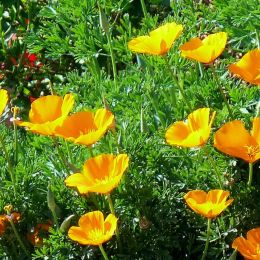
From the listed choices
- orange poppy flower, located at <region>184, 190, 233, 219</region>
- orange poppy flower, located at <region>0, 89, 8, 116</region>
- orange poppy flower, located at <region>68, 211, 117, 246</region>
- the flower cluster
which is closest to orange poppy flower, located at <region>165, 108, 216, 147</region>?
the flower cluster

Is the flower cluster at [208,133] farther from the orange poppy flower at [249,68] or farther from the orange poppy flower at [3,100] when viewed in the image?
the orange poppy flower at [3,100]

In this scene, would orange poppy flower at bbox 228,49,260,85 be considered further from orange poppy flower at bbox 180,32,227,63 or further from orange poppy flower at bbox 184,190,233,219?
orange poppy flower at bbox 184,190,233,219

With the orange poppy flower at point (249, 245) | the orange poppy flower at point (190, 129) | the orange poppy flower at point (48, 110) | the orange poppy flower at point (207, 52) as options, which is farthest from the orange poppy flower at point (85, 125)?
the orange poppy flower at point (249, 245)

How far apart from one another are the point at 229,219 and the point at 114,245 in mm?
311

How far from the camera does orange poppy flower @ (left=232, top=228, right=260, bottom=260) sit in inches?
78.2

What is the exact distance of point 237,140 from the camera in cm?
208

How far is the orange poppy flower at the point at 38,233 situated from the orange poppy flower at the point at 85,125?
319mm

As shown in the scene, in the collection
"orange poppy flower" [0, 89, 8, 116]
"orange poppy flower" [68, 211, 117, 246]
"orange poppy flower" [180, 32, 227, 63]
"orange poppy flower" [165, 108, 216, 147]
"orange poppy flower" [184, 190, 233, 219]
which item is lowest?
"orange poppy flower" [68, 211, 117, 246]

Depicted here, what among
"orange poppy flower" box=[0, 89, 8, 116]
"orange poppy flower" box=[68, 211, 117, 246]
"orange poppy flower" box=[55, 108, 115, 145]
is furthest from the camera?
"orange poppy flower" box=[0, 89, 8, 116]

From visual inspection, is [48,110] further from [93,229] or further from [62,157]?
[93,229]

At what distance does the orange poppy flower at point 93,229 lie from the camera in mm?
1950

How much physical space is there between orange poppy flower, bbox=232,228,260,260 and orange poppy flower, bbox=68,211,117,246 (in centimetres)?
30

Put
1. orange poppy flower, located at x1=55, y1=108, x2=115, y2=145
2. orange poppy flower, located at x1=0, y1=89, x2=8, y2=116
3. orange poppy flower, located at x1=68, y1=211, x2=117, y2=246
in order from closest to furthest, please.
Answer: orange poppy flower, located at x1=68, y1=211, x2=117, y2=246 < orange poppy flower, located at x1=55, y1=108, x2=115, y2=145 < orange poppy flower, located at x1=0, y1=89, x2=8, y2=116

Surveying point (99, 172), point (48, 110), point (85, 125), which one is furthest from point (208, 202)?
point (48, 110)
